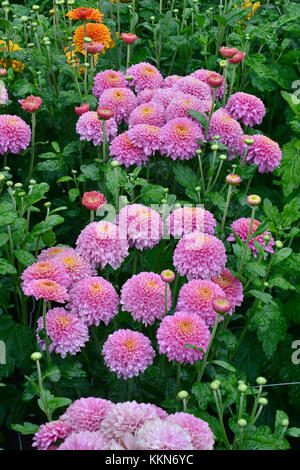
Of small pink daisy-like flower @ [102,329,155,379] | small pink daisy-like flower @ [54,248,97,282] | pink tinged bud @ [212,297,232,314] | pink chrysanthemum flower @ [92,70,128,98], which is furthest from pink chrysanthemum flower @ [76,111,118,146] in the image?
pink tinged bud @ [212,297,232,314]

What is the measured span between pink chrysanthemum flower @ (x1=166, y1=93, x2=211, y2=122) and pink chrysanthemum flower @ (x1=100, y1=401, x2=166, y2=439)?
3.72 feet

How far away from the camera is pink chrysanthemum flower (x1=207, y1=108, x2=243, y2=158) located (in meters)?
1.95

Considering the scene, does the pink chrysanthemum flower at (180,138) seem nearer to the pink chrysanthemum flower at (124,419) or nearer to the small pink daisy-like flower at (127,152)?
the small pink daisy-like flower at (127,152)

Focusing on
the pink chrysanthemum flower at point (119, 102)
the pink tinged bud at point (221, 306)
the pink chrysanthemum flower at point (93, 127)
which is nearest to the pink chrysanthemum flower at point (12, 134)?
the pink chrysanthemum flower at point (93, 127)

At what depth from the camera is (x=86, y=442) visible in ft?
3.53

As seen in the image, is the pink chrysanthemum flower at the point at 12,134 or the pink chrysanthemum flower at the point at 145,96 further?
the pink chrysanthemum flower at the point at 145,96

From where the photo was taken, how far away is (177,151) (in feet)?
6.24

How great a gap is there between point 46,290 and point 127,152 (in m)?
0.66

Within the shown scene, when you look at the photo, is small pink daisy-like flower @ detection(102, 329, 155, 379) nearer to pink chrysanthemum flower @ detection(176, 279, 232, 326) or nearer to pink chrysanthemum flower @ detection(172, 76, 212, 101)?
pink chrysanthemum flower @ detection(176, 279, 232, 326)

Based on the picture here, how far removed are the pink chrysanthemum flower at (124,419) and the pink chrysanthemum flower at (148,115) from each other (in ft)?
3.70

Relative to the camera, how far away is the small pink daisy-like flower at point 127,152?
1945 millimetres

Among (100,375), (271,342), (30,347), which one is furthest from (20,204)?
(271,342)

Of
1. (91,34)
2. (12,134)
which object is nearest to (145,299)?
(12,134)
